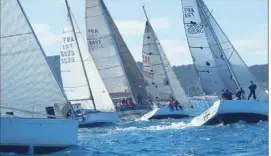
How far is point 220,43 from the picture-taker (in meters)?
28.7

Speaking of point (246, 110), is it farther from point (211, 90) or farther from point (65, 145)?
point (65, 145)

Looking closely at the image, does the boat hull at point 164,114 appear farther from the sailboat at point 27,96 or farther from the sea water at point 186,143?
the sailboat at point 27,96

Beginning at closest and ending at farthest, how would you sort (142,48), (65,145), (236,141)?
(65,145) → (236,141) → (142,48)

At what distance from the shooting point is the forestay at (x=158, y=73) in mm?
42625

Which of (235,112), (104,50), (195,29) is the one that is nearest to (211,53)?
(195,29)

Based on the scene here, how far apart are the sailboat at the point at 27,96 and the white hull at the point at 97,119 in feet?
42.5

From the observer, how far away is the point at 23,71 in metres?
15.8

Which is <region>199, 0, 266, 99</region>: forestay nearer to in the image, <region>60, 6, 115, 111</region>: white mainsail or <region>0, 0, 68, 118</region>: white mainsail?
<region>60, 6, 115, 111</region>: white mainsail

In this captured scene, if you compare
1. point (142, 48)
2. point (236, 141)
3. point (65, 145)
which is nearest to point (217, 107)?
point (236, 141)

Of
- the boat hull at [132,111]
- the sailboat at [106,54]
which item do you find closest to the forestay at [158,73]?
the sailboat at [106,54]

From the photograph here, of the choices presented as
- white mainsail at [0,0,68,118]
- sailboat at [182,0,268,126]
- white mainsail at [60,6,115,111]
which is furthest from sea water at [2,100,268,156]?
white mainsail at [60,6,115,111]

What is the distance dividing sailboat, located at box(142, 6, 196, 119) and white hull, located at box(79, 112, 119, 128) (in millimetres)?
11420

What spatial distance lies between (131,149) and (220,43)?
1282 centimetres

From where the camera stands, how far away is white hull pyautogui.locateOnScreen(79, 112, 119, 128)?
29803mm
